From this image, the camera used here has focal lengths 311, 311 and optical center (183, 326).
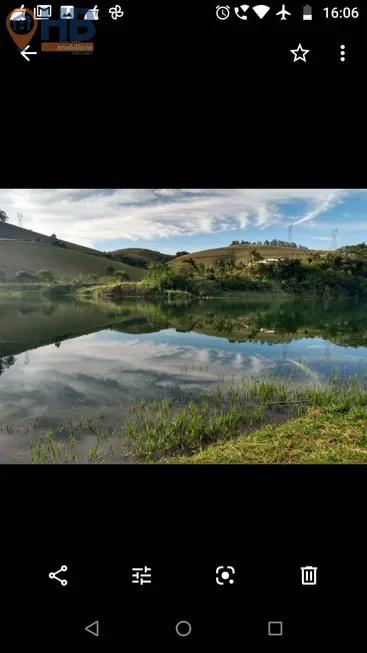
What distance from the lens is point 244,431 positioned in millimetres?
4293

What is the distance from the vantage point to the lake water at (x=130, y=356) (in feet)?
16.9
